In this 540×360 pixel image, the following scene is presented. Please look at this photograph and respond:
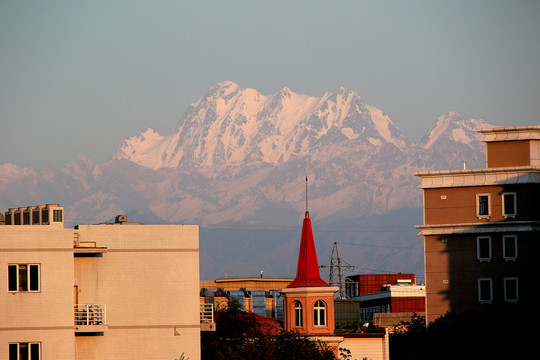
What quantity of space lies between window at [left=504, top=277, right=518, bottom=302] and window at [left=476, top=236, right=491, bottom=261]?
268 cm

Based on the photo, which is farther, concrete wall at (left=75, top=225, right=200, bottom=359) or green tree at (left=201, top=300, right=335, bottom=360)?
green tree at (left=201, top=300, right=335, bottom=360)

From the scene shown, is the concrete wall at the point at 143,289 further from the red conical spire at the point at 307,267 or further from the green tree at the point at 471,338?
the green tree at the point at 471,338

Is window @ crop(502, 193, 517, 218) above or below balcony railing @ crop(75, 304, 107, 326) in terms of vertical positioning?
above

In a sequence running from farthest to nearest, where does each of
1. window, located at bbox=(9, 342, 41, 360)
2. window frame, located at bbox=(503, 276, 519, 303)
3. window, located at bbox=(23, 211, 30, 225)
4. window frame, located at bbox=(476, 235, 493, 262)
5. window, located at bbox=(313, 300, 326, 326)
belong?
window frame, located at bbox=(476, 235, 493, 262)
window frame, located at bbox=(503, 276, 519, 303)
window, located at bbox=(313, 300, 326, 326)
window, located at bbox=(23, 211, 30, 225)
window, located at bbox=(9, 342, 41, 360)

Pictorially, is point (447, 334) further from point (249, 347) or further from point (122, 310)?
point (122, 310)

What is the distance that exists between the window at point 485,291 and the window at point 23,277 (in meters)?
50.1

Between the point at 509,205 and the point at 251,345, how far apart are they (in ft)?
117

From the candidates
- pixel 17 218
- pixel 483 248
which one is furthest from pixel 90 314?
pixel 483 248

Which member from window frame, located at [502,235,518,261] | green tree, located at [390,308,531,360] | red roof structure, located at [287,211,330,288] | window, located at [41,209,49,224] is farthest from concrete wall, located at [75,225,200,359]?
window frame, located at [502,235,518,261]

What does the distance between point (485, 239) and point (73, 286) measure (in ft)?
162

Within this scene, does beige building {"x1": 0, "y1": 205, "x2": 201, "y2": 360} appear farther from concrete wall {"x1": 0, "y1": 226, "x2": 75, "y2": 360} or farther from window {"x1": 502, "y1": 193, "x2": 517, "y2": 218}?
window {"x1": 502, "y1": 193, "x2": 517, "y2": 218}

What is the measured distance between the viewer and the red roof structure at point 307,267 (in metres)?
88.8

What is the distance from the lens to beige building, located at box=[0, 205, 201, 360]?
6375cm

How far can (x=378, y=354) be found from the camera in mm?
90375
